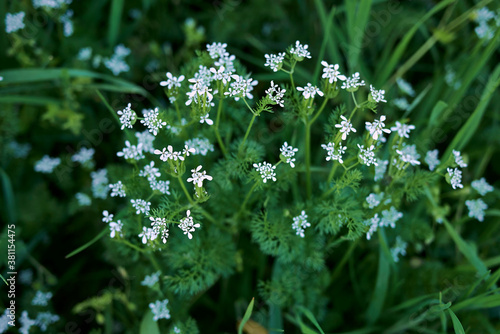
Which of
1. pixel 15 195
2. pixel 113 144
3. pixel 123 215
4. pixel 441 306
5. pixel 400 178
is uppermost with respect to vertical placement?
pixel 113 144

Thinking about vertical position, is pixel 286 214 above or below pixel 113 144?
below

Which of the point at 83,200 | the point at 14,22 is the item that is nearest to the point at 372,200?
the point at 83,200

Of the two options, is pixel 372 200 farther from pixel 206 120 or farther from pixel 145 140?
pixel 145 140

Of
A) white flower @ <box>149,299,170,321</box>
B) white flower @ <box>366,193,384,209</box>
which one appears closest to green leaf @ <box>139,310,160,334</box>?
white flower @ <box>149,299,170,321</box>

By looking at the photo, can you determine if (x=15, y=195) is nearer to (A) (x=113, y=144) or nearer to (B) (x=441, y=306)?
(A) (x=113, y=144)

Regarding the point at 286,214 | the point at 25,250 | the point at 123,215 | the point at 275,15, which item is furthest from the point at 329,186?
the point at 25,250

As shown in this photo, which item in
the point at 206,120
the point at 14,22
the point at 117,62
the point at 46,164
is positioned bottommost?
the point at 206,120

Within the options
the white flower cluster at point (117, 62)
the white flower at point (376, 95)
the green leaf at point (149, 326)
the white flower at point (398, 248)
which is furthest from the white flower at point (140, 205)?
the white flower at point (398, 248)

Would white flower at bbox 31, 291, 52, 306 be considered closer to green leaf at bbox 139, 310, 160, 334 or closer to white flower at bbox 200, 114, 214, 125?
green leaf at bbox 139, 310, 160, 334

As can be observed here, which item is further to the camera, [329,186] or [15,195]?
[15,195]
